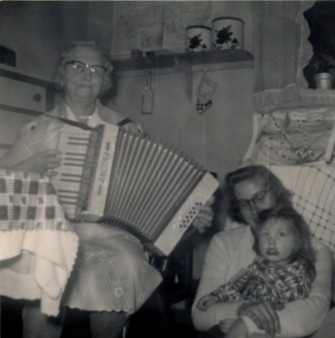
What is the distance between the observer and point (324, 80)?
2.04 metres

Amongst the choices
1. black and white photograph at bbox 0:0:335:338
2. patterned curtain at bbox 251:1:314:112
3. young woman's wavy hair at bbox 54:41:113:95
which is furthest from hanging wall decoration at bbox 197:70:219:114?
young woman's wavy hair at bbox 54:41:113:95

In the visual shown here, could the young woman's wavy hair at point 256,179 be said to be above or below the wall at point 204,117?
below

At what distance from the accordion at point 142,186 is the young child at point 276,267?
0.70 ft

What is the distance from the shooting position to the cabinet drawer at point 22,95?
77.5 inches

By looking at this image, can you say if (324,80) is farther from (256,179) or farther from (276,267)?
(276,267)

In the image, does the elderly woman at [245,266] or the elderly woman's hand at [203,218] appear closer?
the elderly woman at [245,266]

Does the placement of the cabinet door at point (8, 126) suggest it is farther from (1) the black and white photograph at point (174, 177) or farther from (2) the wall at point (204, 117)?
(2) the wall at point (204, 117)

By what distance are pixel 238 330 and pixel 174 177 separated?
1.67ft

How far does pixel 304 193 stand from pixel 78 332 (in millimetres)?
1048

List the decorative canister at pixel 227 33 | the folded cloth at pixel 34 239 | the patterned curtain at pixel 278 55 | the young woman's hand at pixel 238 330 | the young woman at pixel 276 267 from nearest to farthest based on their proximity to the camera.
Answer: the folded cloth at pixel 34 239
the young woman's hand at pixel 238 330
the young woman at pixel 276 267
the patterned curtain at pixel 278 55
the decorative canister at pixel 227 33

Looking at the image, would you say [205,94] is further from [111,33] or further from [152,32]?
[111,33]

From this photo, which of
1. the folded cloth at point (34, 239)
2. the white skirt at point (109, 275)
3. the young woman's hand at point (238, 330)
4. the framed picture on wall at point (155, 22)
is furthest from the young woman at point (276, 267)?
the framed picture on wall at point (155, 22)

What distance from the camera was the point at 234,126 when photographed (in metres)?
2.47

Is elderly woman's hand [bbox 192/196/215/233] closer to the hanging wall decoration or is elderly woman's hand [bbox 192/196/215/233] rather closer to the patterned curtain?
the patterned curtain
